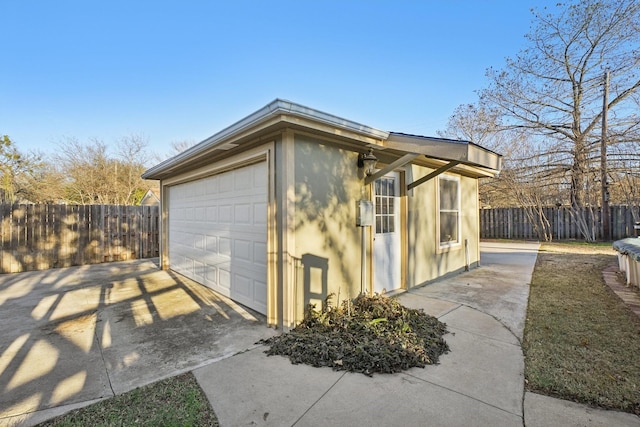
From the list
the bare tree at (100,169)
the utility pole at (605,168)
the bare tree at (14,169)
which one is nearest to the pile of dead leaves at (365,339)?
the utility pole at (605,168)

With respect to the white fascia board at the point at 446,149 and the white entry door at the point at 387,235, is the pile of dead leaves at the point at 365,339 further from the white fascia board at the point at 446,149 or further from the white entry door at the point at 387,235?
the white fascia board at the point at 446,149

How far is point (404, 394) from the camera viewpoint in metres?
2.23

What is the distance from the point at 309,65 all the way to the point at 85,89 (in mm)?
7465

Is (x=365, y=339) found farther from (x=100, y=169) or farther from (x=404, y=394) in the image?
(x=100, y=169)

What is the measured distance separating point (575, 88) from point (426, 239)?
1320 cm

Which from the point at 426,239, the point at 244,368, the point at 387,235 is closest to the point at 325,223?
the point at 387,235

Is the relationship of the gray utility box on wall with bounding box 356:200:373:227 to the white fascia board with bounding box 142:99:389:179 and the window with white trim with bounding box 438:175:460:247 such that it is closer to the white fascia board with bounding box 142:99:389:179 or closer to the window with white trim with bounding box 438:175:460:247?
the white fascia board with bounding box 142:99:389:179

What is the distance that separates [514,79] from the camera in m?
13.3

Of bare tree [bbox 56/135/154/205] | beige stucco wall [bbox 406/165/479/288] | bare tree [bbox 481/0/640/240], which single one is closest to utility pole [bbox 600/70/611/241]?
bare tree [bbox 481/0/640/240]

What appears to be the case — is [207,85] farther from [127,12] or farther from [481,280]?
[481,280]

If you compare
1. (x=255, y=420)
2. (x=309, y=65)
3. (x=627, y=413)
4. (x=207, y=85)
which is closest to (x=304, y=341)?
(x=255, y=420)

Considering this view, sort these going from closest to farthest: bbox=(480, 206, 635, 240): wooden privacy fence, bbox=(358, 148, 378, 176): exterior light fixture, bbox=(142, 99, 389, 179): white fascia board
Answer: bbox=(142, 99, 389, 179): white fascia board → bbox=(358, 148, 378, 176): exterior light fixture → bbox=(480, 206, 635, 240): wooden privacy fence

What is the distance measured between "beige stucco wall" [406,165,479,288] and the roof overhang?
125cm

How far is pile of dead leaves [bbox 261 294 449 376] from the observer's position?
2.67 metres
